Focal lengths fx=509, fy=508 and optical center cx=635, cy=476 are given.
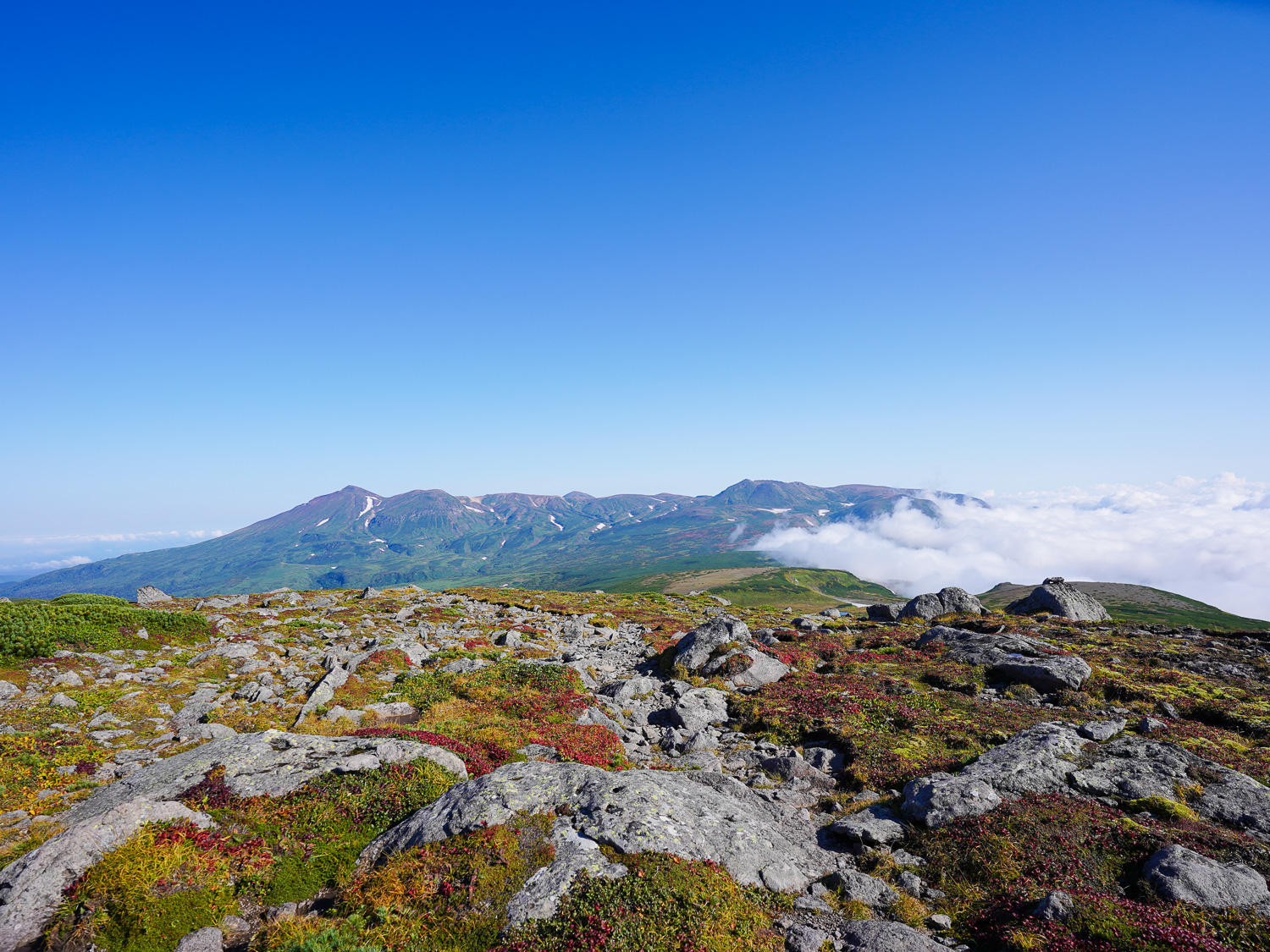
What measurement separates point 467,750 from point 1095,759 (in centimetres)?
2516

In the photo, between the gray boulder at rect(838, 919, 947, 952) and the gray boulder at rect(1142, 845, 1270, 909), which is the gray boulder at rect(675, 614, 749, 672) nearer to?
the gray boulder at rect(838, 919, 947, 952)

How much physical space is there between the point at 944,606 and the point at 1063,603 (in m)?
16.8

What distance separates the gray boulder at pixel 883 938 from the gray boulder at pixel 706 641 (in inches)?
1069

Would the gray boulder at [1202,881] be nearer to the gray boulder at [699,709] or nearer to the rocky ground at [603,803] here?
the rocky ground at [603,803]

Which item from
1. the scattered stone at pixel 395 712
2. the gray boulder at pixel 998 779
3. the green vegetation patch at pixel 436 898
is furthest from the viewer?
the scattered stone at pixel 395 712

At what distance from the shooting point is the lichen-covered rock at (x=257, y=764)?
592 inches

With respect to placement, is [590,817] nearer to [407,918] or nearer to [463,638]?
[407,918]

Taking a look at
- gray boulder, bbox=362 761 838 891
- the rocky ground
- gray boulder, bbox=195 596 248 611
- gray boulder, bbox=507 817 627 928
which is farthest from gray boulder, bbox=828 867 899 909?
gray boulder, bbox=195 596 248 611

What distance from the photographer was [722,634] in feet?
134

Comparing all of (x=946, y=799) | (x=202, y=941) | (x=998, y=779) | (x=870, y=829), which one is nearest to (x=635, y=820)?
(x=870, y=829)

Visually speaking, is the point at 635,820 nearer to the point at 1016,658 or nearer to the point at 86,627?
the point at 1016,658

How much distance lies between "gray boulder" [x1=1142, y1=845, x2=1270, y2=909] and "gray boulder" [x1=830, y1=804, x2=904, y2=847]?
6.08m

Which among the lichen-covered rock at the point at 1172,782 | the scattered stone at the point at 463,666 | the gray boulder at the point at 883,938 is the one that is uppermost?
the gray boulder at the point at 883,938

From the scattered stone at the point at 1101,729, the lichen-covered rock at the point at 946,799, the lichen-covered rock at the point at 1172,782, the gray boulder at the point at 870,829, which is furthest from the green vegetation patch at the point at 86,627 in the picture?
the scattered stone at the point at 1101,729
